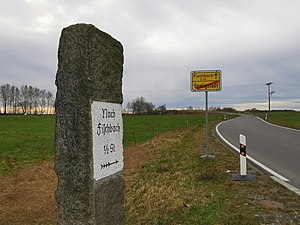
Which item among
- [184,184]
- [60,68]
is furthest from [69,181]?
[184,184]

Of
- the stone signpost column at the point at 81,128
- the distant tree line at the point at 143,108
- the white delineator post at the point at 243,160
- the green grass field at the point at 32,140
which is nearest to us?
the stone signpost column at the point at 81,128

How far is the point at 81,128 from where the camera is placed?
277cm

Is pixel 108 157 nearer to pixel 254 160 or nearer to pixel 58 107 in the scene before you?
pixel 58 107

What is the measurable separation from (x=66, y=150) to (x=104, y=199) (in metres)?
0.67

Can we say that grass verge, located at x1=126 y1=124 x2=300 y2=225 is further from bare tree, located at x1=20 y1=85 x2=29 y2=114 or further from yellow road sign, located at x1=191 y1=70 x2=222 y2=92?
bare tree, located at x1=20 y1=85 x2=29 y2=114

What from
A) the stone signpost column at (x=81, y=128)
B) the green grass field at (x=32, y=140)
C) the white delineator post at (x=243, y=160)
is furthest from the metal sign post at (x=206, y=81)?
the green grass field at (x=32, y=140)

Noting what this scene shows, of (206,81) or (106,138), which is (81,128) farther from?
(206,81)

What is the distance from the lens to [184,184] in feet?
22.0

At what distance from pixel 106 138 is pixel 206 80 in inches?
284

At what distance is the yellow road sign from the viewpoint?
31.9 feet

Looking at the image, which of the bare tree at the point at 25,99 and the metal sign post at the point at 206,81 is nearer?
the metal sign post at the point at 206,81

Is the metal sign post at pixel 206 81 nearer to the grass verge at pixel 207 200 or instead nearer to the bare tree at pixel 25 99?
the grass verge at pixel 207 200

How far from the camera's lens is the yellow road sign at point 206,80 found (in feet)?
31.9

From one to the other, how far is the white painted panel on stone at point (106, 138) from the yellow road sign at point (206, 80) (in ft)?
21.8
